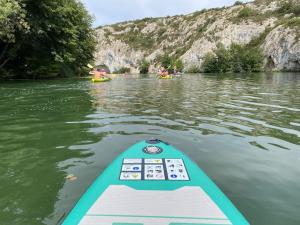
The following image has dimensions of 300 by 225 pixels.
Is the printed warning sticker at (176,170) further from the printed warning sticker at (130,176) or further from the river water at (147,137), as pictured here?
the river water at (147,137)

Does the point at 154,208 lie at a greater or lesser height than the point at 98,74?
lesser

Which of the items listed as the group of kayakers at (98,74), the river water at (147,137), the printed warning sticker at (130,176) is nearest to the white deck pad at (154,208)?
the printed warning sticker at (130,176)

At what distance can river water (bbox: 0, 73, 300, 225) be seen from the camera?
149 inches

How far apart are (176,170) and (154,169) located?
0.93 feet

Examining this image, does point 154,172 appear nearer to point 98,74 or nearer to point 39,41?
point 98,74

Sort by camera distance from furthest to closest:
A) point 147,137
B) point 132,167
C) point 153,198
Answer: point 147,137 → point 132,167 → point 153,198

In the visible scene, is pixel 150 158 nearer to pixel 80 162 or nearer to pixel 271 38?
pixel 80 162

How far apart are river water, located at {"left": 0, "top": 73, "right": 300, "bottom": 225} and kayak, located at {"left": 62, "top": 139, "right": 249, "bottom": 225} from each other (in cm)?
56

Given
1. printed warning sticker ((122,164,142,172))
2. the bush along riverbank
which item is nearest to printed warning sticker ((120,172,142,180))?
printed warning sticker ((122,164,142,172))

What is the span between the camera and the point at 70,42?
110ft

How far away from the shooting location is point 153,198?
10.5 ft

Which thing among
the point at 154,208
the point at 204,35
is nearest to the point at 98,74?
the point at 154,208

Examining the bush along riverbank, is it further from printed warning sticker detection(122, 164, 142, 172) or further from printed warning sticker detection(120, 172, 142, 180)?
printed warning sticker detection(120, 172, 142, 180)

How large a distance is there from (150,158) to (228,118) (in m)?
5.21
